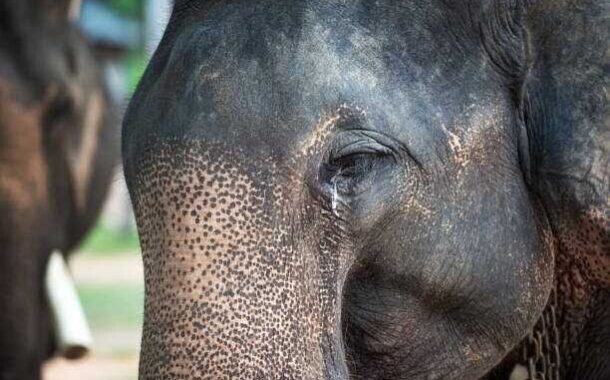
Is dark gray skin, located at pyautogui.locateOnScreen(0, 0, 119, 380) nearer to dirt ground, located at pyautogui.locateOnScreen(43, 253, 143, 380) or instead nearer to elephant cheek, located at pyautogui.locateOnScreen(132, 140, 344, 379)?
dirt ground, located at pyautogui.locateOnScreen(43, 253, 143, 380)

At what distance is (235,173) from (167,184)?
9 cm

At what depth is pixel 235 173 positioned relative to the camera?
2.00 m

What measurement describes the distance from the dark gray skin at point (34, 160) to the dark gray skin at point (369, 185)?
11.7 ft

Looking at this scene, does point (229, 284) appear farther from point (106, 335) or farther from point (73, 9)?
point (106, 335)

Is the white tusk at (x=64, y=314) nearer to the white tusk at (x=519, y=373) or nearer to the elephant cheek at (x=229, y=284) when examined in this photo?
the white tusk at (x=519, y=373)

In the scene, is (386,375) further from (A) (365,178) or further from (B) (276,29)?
(B) (276,29)

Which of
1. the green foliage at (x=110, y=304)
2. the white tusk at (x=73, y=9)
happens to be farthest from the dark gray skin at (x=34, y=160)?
the green foliage at (x=110, y=304)

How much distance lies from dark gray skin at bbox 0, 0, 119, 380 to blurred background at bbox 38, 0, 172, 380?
1.08ft

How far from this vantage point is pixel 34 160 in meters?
5.82

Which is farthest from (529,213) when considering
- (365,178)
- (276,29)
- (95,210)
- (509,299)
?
(95,210)

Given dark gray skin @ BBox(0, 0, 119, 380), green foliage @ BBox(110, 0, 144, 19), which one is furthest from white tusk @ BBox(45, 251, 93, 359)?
green foliage @ BBox(110, 0, 144, 19)

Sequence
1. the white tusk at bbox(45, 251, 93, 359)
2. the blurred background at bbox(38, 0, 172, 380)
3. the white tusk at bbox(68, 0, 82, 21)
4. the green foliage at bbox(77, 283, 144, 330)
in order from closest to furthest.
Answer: the white tusk at bbox(45, 251, 93, 359)
the white tusk at bbox(68, 0, 82, 21)
the blurred background at bbox(38, 0, 172, 380)
the green foliage at bbox(77, 283, 144, 330)

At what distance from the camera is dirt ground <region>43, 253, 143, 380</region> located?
8500 mm

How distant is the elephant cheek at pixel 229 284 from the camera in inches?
76.6
